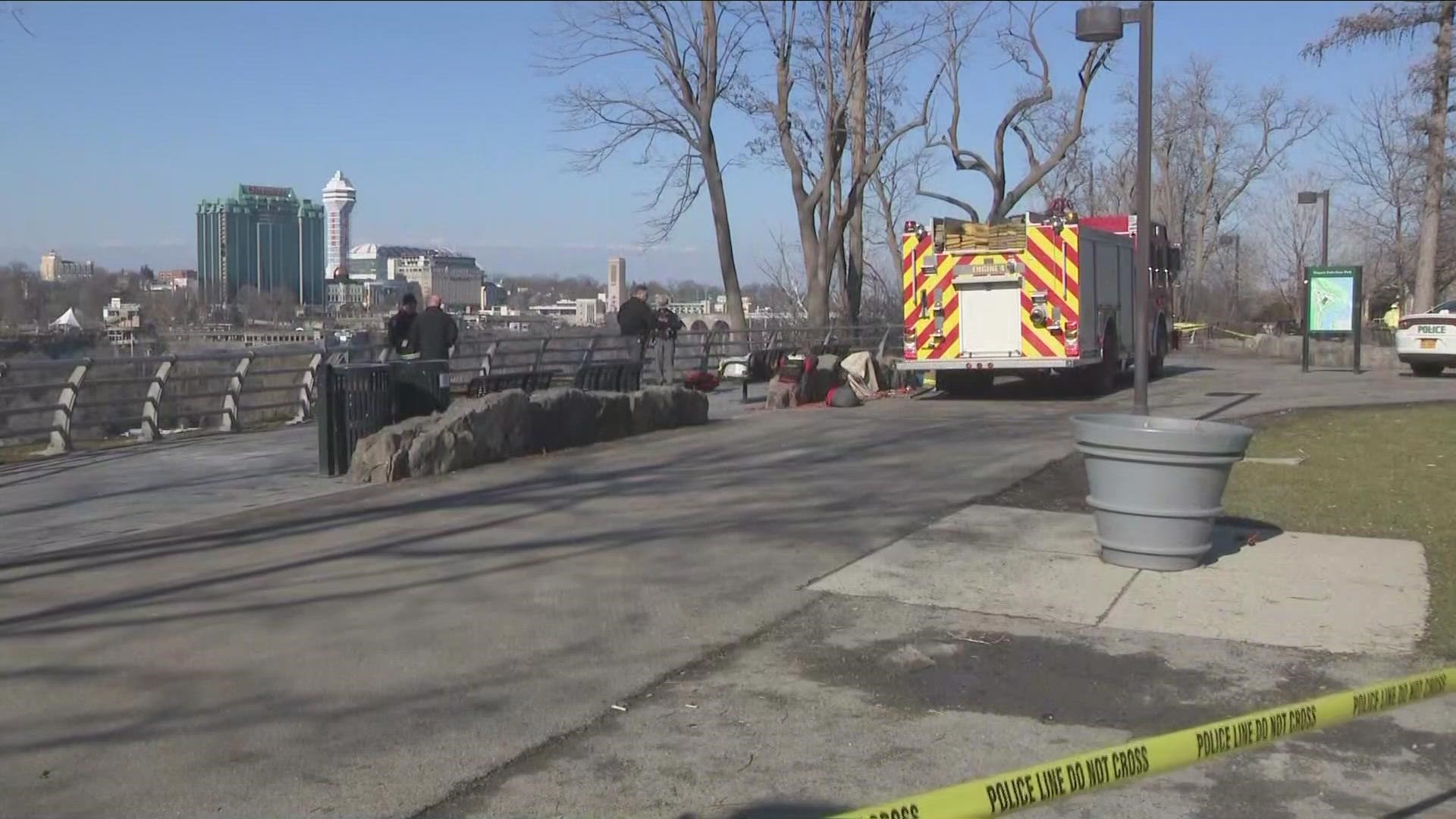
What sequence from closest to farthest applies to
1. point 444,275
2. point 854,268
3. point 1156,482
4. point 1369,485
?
point 1156,482, point 1369,485, point 444,275, point 854,268

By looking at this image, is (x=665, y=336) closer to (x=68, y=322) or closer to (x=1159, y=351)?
(x=68, y=322)

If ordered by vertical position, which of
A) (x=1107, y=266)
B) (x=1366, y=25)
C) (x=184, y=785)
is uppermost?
(x=1366, y=25)

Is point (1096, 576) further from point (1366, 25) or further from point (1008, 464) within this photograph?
point (1366, 25)

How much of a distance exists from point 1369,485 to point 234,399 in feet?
41.5

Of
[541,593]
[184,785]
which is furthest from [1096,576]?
[184,785]

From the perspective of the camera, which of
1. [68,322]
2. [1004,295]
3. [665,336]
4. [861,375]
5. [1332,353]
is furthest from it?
[1332,353]

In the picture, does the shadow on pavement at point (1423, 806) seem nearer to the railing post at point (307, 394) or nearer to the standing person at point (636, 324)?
the railing post at point (307, 394)

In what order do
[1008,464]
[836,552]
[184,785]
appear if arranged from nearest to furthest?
[184,785] < [836,552] < [1008,464]

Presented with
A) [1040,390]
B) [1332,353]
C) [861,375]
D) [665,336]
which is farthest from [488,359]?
[1332,353]

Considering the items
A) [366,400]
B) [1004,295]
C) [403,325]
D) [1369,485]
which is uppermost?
[1004,295]

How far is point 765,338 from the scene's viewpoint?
28.3 meters

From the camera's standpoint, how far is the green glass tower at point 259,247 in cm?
2934

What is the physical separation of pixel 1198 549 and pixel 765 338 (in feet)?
66.0

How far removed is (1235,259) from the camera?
2749 inches
